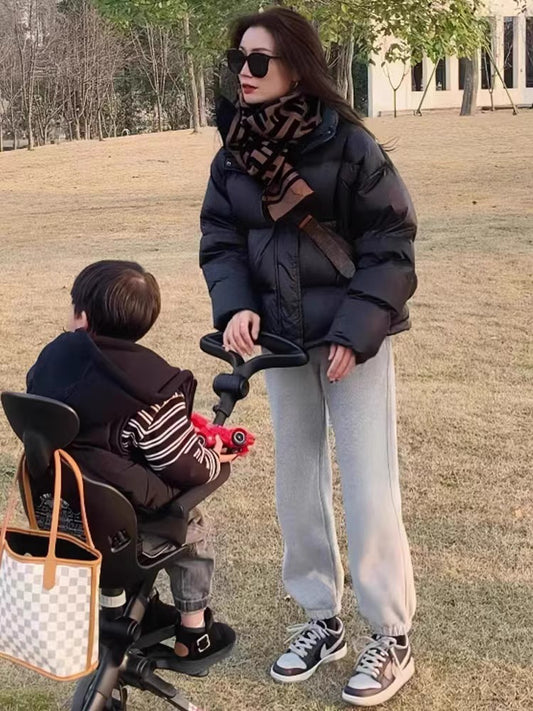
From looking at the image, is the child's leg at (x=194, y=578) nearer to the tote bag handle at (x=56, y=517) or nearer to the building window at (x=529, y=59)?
the tote bag handle at (x=56, y=517)

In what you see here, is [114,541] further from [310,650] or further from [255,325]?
[310,650]

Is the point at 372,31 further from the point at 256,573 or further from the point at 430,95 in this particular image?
the point at 430,95

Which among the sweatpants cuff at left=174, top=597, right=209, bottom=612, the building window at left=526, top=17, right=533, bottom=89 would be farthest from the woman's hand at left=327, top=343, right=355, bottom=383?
the building window at left=526, top=17, right=533, bottom=89

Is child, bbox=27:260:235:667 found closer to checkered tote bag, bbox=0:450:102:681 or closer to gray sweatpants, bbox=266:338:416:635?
checkered tote bag, bbox=0:450:102:681

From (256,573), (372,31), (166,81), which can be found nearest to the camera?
(256,573)

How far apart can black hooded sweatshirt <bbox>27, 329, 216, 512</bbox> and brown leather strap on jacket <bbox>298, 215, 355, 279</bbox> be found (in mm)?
575

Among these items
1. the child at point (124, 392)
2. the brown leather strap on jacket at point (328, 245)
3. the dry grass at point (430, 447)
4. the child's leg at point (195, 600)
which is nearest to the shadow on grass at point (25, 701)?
the dry grass at point (430, 447)

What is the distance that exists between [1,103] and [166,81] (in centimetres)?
814

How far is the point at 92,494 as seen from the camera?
2.02 meters

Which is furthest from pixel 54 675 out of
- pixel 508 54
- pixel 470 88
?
pixel 508 54

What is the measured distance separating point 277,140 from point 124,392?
0.80 m

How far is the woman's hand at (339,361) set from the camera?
2471mm

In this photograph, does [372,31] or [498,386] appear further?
[372,31]

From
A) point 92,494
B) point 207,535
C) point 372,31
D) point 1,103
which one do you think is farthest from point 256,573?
point 1,103
